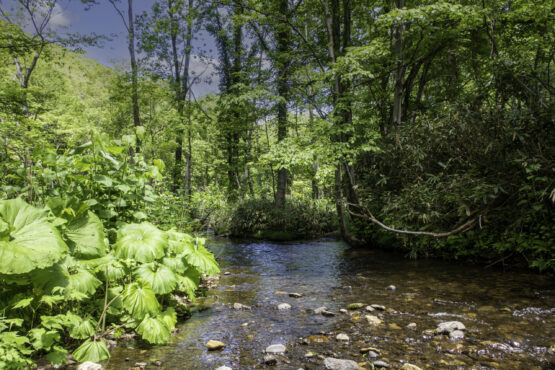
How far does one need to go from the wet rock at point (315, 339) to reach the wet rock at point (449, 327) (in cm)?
117

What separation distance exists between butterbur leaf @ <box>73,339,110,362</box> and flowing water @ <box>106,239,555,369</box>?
18 centimetres

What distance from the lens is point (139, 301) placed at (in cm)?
242

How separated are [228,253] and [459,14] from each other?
8564mm

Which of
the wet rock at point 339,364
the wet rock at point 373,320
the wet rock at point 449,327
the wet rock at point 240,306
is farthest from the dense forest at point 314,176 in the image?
the wet rock at point 449,327

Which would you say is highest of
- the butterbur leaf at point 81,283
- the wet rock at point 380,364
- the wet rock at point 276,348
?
the butterbur leaf at point 81,283

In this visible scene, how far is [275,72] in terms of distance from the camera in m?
12.6

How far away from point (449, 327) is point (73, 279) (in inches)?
141

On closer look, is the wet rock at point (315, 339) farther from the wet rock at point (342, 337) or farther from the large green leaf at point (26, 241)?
the large green leaf at point (26, 241)

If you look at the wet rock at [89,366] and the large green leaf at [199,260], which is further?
the large green leaf at [199,260]

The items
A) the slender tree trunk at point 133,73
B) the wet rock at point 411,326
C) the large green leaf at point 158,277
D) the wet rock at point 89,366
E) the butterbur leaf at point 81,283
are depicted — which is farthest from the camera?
the slender tree trunk at point 133,73

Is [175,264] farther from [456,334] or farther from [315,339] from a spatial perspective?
[456,334]

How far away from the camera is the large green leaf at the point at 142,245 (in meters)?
2.48

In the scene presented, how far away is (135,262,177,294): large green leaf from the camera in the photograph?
103 inches

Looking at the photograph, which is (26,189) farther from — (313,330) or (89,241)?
(313,330)
